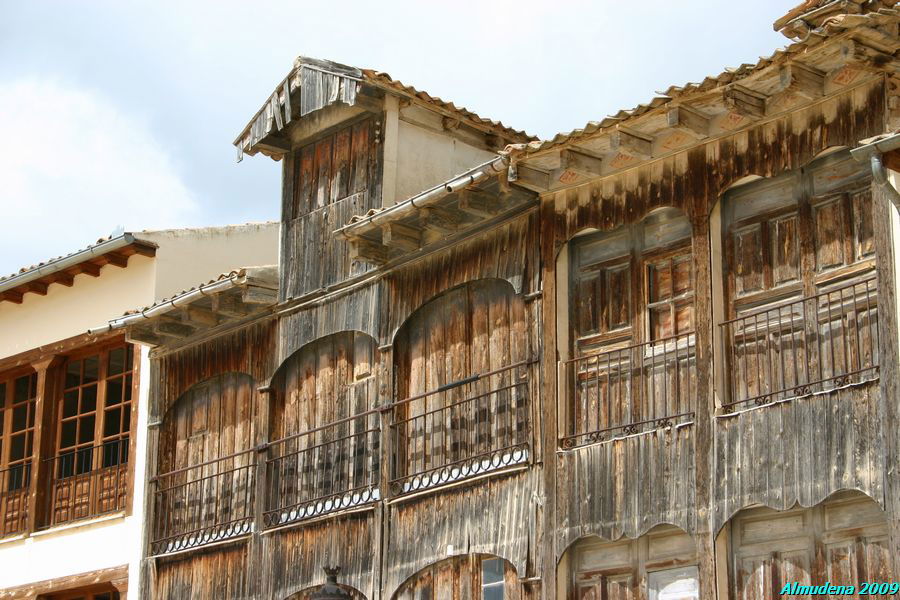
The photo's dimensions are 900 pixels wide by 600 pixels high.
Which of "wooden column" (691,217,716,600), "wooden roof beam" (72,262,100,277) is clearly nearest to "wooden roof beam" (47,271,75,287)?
"wooden roof beam" (72,262,100,277)

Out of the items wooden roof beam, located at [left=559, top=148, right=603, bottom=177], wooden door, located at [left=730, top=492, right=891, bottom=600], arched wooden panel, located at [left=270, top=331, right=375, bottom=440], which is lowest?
wooden door, located at [left=730, top=492, right=891, bottom=600]

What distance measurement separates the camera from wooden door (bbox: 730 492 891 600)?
12469mm

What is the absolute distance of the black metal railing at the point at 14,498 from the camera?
74.1 ft

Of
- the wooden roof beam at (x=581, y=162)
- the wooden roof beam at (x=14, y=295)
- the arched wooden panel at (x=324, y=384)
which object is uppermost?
the wooden roof beam at (x=14, y=295)

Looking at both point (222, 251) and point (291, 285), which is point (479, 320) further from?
point (222, 251)

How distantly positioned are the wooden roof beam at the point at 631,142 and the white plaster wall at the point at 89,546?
9.03m

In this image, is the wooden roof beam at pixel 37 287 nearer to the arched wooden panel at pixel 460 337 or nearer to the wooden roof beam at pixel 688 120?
the arched wooden panel at pixel 460 337

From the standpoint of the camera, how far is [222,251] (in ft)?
73.7

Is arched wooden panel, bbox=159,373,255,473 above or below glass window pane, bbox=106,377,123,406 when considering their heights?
below

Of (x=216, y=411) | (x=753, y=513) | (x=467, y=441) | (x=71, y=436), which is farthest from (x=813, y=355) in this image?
(x=71, y=436)

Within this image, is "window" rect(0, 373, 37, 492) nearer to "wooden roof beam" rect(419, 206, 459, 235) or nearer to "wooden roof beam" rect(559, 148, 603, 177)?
"wooden roof beam" rect(419, 206, 459, 235)

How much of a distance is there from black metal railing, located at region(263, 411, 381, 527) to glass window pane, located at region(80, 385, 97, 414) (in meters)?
4.65

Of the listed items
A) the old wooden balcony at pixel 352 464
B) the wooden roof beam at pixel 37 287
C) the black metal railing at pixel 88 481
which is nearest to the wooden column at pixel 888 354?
the old wooden balcony at pixel 352 464

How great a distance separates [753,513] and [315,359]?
6.87 m
